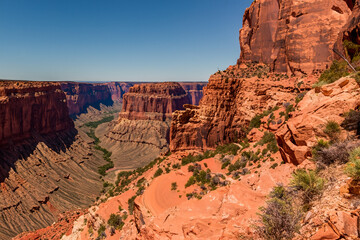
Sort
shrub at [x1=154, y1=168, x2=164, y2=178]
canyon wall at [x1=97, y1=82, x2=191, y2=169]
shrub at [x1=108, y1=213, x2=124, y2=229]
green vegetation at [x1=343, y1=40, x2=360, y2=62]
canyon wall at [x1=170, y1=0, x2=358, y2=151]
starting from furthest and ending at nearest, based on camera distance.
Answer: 1. canyon wall at [x1=97, y1=82, x2=191, y2=169]
2. shrub at [x1=154, y1=168, x2=164, y2=178]
3. canyon wall at [x1=170, y1=0, x2=358, y2=151]
4. shrub at [x1=108, y1=213, x2=124, y2=229]
5. green vegetation at [x1=343, y1=40, x2=360, y2=62]

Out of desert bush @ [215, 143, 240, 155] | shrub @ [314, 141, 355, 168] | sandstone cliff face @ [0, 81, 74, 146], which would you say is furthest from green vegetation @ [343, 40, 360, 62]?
sandstone cliff face @ [0, 81, 74, 146]

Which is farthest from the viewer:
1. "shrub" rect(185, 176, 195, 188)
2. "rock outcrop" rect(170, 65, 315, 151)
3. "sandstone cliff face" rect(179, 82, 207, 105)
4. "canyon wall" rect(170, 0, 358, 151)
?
"sandstone cliff face" rect(179, 82, 207, 105)

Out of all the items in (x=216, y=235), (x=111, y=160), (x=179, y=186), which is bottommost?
(x=111, y=160)

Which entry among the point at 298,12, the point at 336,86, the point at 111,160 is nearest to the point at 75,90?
the point at 111,160

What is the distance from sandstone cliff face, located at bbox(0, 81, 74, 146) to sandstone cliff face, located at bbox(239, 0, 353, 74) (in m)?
57.7

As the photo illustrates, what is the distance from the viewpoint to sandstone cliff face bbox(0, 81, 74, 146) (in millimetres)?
49469

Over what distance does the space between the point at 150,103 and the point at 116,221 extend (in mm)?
88030

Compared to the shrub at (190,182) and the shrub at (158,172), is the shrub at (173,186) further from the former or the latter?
the shrub at (158,172)

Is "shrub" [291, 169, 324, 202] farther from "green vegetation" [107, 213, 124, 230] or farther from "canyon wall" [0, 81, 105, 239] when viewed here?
"canyon wall" [0, 81, 105, 239]

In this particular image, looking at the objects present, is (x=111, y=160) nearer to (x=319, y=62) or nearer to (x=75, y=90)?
(x=319, y=62)

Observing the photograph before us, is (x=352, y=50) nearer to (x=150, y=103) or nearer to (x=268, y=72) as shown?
(x=268, y=72)

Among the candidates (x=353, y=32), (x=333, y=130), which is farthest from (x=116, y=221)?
(x=353, y=32)

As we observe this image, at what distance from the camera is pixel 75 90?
525 ft

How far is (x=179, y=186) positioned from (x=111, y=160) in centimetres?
6349
